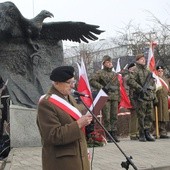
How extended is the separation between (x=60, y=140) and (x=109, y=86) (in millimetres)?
6084

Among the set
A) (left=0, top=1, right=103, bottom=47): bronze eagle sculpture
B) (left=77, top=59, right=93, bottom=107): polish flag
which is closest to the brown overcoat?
(left=77, top=59, right=93, bottom=107): polish flag

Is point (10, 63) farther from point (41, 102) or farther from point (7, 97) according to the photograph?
point (41, 102)

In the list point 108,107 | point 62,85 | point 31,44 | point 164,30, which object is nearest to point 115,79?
point 108,107

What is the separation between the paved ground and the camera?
6957 mm

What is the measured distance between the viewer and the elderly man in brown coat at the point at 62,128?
146 inches

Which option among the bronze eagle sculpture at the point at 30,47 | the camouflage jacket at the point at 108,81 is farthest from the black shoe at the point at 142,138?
the bronze eagle sculpture at the point at 30,47

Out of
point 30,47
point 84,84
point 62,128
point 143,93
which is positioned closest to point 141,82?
point 143,93

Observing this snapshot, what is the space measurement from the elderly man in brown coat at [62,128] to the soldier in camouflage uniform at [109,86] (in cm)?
568

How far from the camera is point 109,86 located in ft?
31.8

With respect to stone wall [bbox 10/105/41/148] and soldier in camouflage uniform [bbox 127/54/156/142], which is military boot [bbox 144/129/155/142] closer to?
soldier in camouflage uniform [bbox 127/54/156/142]

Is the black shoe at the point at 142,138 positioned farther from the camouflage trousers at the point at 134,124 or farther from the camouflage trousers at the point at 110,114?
the camouflage trousers at the point at 110,114

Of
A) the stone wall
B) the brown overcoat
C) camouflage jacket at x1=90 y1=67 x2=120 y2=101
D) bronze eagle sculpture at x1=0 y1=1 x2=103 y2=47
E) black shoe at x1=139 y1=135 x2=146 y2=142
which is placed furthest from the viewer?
black shoe at x1=139 y1=135 x2=146 y2=142

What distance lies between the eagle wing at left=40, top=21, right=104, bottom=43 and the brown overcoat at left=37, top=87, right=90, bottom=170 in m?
7.77

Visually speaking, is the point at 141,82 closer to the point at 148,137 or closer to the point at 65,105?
the point at 148,137
